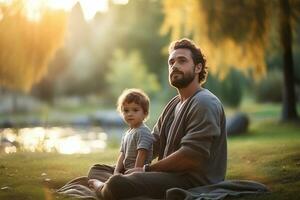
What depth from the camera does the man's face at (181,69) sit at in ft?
14.5

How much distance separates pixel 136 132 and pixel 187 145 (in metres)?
0.53

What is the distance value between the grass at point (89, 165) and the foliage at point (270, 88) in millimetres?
13309

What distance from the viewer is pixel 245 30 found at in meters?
11.2

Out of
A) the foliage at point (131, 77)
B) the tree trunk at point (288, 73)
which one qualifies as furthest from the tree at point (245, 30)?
the foliage at point (131, 77)

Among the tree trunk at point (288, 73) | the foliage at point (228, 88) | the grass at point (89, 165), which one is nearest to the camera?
the grass at point (89, 165)

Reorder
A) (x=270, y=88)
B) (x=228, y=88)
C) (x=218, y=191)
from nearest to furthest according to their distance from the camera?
(x=218, y=191) → (x=228, y=88) → (x=270, y=88)

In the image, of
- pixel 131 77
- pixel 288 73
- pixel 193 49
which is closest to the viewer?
pixel 193 49

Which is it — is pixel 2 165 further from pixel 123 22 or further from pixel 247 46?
pixel 123 22

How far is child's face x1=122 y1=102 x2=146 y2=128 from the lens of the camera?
4.60m

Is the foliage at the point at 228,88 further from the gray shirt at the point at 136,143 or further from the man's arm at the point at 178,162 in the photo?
the man's arm at the point at 178,162

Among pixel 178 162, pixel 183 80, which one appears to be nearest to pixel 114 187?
pixel 178 162

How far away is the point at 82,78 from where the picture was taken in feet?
103

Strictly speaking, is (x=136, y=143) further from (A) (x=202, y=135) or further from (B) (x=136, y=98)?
(A) (x=202, y=135)

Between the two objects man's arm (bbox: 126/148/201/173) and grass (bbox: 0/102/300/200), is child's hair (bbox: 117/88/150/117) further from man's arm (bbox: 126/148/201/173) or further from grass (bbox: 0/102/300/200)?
grass (bbox: 0/102/300/200)
